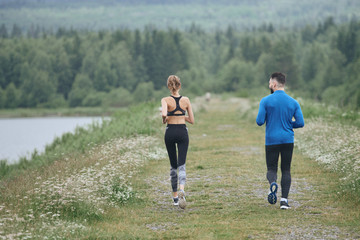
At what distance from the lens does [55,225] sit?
20.9ft

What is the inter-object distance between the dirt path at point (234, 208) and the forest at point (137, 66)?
9263 cm

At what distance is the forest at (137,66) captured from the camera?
10550 cm

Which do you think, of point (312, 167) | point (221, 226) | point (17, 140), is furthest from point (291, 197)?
point (17, 140)

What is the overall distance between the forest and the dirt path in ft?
304

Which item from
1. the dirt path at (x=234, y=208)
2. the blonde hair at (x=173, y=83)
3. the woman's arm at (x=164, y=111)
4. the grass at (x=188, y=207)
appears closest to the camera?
the grass at (x=188, y=207)

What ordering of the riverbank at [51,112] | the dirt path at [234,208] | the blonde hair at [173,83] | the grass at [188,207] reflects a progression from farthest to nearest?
the riverbank at [51,112] → the blonde hair at [173,83] → the dirt path at [234,208] → the grass at [188,207]

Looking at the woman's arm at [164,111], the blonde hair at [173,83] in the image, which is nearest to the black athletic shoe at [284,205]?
the woman's arm at [164,111]

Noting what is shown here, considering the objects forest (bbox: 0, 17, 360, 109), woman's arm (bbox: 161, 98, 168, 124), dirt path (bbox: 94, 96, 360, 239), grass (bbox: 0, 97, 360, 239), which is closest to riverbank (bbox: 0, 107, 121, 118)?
forest (bbox: 0, 17, 360, 109)

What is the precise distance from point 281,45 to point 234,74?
19.1m

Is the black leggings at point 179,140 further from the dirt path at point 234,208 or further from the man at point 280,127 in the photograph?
the man at point 280,127

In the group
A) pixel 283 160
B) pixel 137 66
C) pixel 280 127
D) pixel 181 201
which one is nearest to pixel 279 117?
pixel 280 127

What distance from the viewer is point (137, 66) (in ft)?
421

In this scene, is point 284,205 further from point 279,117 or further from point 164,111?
point 164,111

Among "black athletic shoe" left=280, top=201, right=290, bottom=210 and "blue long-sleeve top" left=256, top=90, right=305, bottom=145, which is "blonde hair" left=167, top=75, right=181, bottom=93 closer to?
"blue long-sleeve top" left=256, top=90, right=305, bottom=145
